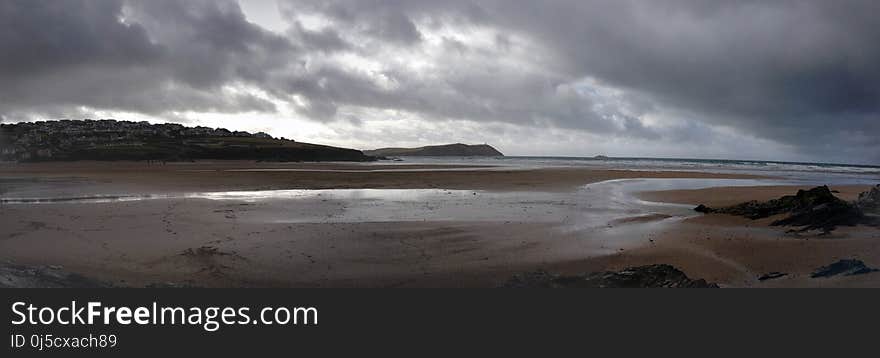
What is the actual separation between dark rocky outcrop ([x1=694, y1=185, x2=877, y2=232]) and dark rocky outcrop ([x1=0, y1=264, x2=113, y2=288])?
15287 millimetres

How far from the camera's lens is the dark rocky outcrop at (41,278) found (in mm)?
6023

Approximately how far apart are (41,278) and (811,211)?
1676 cm

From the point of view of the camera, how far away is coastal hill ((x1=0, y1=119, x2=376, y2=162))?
204 ft

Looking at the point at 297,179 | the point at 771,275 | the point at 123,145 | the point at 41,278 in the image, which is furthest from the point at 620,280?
the point at 123,145

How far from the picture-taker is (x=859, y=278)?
6582mm

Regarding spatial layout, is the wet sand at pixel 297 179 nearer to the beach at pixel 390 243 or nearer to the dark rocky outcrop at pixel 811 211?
the beach at pixel 390 243

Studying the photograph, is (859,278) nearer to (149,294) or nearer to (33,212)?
(149,294)

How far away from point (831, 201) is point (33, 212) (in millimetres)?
23296

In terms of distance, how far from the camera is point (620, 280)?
7.04 m

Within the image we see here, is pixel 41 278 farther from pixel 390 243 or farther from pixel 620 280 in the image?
pixel 620 280

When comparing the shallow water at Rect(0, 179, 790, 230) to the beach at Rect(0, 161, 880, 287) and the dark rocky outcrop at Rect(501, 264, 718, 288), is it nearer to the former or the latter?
the beach at Rect(0, 161, 880, 287)

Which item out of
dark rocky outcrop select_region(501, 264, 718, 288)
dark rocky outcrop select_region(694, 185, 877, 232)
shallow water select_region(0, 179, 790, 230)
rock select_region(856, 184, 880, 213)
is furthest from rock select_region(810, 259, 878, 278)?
rock select_region(856, 184, 880, 213)

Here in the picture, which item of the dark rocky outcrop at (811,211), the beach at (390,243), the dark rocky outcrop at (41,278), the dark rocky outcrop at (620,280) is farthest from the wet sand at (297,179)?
the dark rocky outcrop at (620,280)

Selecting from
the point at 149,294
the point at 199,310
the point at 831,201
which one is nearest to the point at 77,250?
the point at 149,294
